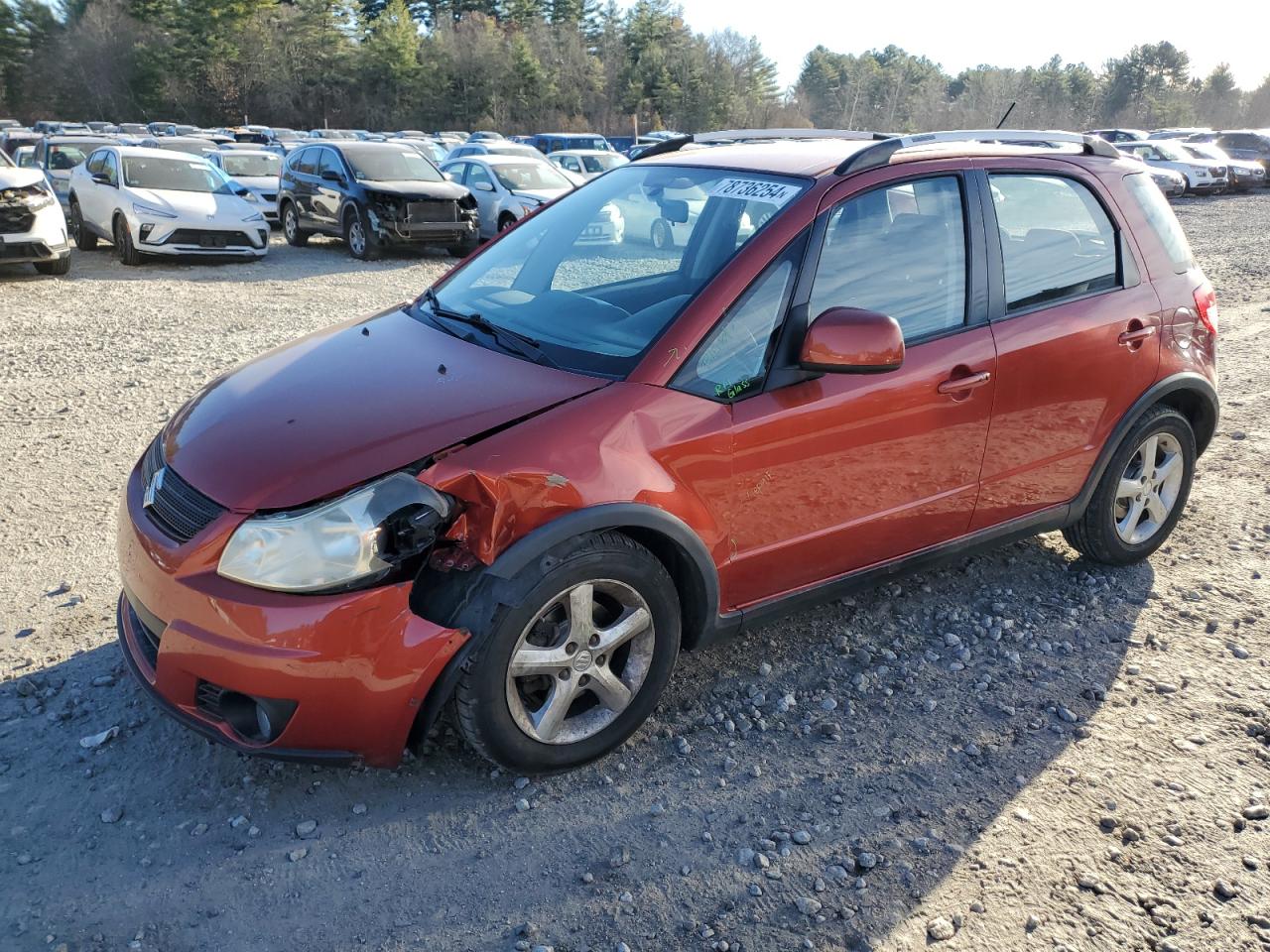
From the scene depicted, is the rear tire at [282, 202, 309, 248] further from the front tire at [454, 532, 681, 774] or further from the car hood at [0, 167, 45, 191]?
the front tire at [454, 532, 681, 774]

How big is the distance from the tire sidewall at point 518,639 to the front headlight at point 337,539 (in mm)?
333

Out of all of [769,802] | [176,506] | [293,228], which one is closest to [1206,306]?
[769,802]

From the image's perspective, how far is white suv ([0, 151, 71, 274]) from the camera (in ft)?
34.9

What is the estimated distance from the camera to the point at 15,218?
1069 cm

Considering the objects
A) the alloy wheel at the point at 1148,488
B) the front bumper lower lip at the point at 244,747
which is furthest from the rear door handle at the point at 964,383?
the front bumper lower lip at the point at 244,747

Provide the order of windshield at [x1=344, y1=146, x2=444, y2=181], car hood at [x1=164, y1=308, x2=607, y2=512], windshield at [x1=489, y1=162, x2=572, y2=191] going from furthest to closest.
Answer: windshield at [x1=489, y1=162, x2=572, y2=191] < windshield at [x1=344, y1=146, x2=444, y2=181] < car hood at [x1=164, y1=308, x2=607, y2=512]

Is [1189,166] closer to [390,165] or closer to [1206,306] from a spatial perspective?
[390,165]

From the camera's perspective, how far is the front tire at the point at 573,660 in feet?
8.90

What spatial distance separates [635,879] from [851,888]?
572 millimetres

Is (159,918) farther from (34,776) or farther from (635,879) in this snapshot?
(635,879)

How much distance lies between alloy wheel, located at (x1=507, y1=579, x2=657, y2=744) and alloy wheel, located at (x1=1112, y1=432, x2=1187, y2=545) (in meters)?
2.48

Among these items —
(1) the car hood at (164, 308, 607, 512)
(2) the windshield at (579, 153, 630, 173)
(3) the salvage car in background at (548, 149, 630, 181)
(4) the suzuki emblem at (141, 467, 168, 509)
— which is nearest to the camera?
(1) the car hood at (164, 308, 607, 512)

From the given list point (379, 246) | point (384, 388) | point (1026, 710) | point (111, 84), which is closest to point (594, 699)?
point (384, 388)

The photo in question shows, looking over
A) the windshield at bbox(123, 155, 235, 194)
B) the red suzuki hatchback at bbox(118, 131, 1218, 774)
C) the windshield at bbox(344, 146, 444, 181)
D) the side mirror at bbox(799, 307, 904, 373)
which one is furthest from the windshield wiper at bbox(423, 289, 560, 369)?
the windshield at bbox(344, 146, 444, 181)
